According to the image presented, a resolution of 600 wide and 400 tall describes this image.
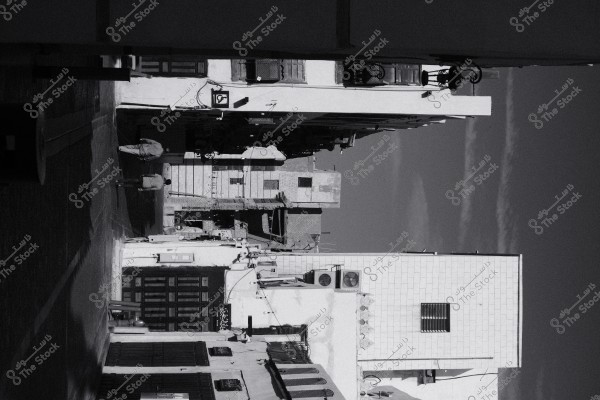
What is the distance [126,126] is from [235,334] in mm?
10084

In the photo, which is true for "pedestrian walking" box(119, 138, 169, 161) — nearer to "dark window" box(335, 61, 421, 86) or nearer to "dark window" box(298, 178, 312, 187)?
"dark window" box(335, 61, 421, 86)

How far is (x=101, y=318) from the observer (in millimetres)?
25844

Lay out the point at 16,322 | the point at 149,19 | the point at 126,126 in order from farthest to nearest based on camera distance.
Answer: the point at 126,126
the point at 16,322
the point at 149,19

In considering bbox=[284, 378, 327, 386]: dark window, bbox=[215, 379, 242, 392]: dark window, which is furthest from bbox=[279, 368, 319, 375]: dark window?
bbox=[215, 379, 242, 392]: dark window

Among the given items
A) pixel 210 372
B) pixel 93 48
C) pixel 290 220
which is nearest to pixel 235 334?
pixel 210 372

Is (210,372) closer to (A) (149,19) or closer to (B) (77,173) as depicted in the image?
(B) (77,173)

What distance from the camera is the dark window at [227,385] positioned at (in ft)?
95.0
